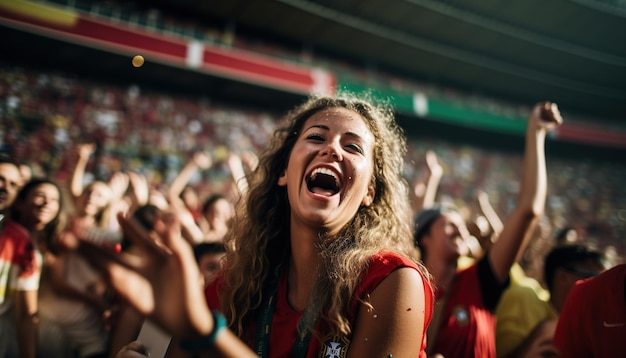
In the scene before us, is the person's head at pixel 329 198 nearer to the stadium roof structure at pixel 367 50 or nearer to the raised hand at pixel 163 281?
the raised hand at pixel 163 281

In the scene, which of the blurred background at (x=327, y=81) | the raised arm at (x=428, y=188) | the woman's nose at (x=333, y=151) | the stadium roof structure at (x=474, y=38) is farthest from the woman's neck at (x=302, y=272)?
the stadium roof structure at (x=474, y=38)

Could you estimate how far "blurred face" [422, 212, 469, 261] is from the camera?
262 cm

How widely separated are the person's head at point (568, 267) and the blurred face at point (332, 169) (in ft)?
5.01

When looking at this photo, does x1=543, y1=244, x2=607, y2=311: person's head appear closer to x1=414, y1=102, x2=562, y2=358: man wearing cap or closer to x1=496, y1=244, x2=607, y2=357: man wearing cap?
x1=496, y1=244, x2=607, y2=357: man wearing cap

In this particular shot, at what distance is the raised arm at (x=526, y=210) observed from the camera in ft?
6.97

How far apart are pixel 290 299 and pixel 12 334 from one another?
1794 mm

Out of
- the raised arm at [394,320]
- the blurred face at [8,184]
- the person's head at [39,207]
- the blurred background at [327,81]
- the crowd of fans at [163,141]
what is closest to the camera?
the raised arm at [394,320]

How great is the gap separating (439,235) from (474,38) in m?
17.0

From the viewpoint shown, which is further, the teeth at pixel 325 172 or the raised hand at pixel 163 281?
the teeth at pixel 325 172

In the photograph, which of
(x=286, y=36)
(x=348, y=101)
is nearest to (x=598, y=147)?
(x=286, y=36)

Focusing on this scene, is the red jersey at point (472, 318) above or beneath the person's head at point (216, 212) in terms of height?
beneath

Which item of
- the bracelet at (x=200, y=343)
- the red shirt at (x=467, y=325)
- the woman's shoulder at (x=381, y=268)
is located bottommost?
the red shirt at (x=467, y=325)

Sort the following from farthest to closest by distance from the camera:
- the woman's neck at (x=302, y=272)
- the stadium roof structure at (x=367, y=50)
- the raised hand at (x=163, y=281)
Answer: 1. the stadium roof structure at (x=367, y=50)
2. the woman's neck at (x=302, y=272)
3. the raised hand at (x=163, y=281)

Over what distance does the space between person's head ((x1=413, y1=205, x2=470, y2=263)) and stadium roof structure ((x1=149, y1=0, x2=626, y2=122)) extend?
1323cm
